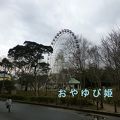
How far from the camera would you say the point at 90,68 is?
56000 mm

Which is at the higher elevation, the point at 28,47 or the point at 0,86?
the point at 28,47

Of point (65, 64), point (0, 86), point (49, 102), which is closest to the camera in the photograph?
point (49, 102)

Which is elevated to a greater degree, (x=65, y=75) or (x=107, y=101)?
(x=65, y=75)

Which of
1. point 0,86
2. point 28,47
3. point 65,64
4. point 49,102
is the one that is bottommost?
point 49,102

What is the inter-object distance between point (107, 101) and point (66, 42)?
81.6ft

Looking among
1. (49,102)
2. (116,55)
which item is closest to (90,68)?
(49,102)

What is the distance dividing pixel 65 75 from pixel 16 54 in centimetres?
1190

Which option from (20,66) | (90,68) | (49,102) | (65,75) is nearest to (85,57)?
(90,68)

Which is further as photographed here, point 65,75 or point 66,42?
point 65,75

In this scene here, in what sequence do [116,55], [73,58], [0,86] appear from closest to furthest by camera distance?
1. [116,55]
2. [73,58]
3. [0,86]

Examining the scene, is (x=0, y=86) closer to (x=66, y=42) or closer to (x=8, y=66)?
(x=8, y=66)

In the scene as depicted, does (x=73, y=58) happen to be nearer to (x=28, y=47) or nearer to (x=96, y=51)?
(x=96, y=51)

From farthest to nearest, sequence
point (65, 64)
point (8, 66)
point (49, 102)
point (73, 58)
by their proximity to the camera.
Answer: point (8, 66) < point (65, 64) < point (73, 58) < point (49, 102)

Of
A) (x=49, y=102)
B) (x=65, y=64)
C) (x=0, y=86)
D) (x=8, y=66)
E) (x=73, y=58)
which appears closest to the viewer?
(x=49, y=102)
